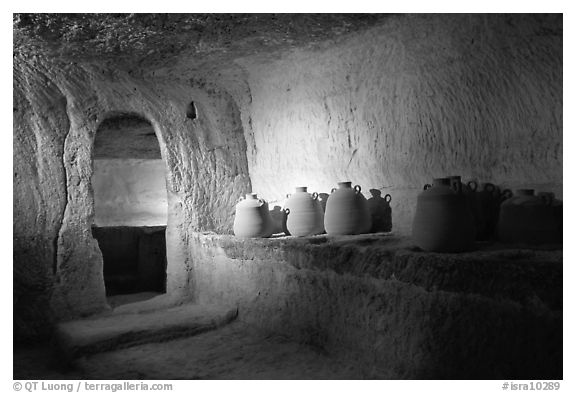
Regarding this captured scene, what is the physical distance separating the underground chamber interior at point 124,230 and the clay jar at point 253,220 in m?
1.11

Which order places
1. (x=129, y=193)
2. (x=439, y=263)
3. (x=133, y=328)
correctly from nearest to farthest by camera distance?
(x=439, y=263), (x=133, y=328), (x=129, y=193)

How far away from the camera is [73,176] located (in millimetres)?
3275

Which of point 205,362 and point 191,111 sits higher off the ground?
point 191,111

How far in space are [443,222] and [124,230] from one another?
3733 millimetres

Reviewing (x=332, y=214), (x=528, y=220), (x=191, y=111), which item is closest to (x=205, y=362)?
(x=332, y=214)

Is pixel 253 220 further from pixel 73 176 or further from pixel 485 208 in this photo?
pixel 485 208

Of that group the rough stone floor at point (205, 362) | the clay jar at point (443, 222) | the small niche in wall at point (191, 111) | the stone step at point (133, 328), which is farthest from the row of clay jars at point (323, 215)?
the small niche in wall at point (191, 111)

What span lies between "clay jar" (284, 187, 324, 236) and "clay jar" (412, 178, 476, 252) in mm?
1028

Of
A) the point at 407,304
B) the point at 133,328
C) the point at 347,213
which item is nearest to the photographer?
the point at 407,304

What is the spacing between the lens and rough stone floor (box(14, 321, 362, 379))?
2.36 metres

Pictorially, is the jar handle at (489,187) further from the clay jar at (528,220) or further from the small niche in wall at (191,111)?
the small niche in wall at (191,111)

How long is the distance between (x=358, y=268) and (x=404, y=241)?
359 millimetres

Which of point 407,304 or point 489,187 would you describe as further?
point 489,187

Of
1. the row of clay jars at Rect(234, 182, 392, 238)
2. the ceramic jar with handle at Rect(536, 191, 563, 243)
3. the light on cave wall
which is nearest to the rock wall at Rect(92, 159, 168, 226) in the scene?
the light on cave wall
